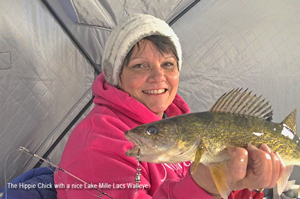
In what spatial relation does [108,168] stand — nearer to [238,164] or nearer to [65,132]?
[238,164]

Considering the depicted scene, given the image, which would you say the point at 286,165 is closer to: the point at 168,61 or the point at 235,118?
the point at 235,118

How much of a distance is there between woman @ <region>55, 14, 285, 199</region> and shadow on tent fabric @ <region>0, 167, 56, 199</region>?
82 millimetres

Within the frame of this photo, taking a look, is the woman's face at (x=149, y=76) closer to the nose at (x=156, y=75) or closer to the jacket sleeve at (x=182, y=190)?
the nose at (x=156, y=75)

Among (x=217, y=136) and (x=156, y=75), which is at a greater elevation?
(x=156, y=75)

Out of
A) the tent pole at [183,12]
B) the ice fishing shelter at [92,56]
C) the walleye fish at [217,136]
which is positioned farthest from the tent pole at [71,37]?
the walleye fish at [217,136]

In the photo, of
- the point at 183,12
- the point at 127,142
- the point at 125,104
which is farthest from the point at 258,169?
the point at 183,12

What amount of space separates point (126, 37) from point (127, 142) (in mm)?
400

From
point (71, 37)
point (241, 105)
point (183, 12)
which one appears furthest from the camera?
point (183, 12)

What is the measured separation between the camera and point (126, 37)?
1136 millimetres

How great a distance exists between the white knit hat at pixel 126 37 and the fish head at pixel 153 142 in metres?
0.49

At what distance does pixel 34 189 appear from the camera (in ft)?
3.42

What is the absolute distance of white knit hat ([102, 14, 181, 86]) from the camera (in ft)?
3.70

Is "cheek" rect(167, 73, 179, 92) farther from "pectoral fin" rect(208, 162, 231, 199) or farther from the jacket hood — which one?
"pectoral fin" rect(208, 162, 231, 199)

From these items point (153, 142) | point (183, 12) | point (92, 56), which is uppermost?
point (183, 12)
